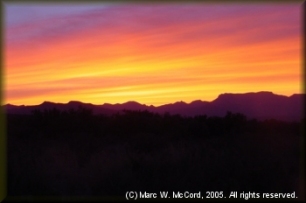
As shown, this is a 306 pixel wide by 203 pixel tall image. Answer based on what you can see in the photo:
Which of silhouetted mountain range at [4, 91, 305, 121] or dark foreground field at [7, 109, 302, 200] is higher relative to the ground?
silhouetted mountain range at [4, 91, 305, 121]

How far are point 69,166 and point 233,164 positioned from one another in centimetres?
231

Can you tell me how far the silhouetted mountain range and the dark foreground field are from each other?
0.09 meters

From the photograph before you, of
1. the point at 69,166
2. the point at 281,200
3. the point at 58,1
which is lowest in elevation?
the point at 281,200

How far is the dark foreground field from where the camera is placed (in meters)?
7.44

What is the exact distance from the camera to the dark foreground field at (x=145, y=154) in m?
7.44

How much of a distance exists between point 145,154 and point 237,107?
1.45 m

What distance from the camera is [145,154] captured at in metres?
7.60

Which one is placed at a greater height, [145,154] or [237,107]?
[237,107]

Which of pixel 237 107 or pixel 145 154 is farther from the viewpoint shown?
pixel 145 154

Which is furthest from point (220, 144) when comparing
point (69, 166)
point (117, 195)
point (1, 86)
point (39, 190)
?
point (1, 86)

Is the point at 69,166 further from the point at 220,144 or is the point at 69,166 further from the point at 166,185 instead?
the point at 220,144

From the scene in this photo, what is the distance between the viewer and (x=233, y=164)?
7480mm

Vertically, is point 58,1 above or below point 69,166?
above

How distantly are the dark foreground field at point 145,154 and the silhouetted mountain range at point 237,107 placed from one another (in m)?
0.09
